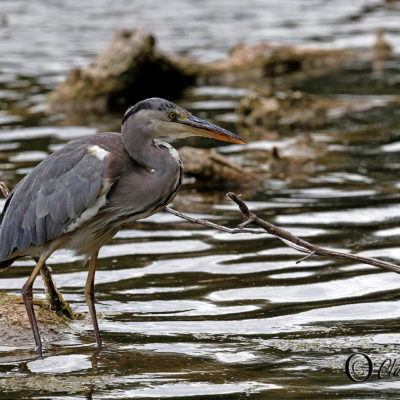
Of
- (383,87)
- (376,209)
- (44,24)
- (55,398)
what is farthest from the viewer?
(44,24)

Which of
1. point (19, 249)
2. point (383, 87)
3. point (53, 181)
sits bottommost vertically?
point (383, 87)

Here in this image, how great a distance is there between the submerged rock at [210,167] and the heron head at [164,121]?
4330mm

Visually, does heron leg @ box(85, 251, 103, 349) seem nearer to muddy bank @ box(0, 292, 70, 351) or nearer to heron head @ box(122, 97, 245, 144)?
muddy bank @ box(0, 292, 70, 351)

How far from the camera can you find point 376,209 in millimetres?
9594

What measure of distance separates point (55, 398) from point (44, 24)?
66.1ft

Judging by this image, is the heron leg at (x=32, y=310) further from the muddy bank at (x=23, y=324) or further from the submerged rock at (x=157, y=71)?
the submerged rock at (x=157, y=71)

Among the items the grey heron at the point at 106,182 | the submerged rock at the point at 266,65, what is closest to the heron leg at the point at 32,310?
the grey heron at the point at 106,182

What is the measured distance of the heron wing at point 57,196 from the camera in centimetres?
605

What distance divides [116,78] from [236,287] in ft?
28.9

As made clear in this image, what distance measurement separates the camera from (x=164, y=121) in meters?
6.09

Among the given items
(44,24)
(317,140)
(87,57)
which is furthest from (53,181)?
(44,24)

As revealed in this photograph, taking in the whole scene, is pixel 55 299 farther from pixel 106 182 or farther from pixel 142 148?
pixel 142 148

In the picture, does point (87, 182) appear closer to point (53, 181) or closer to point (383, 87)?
point (53, 181)

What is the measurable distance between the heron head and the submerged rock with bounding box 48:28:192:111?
9.46m
